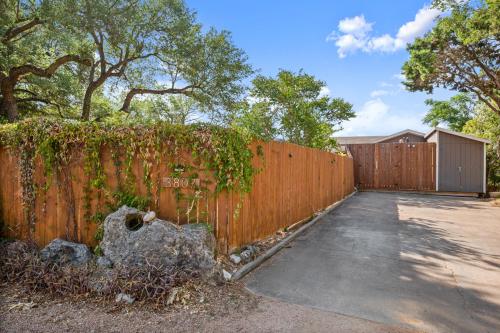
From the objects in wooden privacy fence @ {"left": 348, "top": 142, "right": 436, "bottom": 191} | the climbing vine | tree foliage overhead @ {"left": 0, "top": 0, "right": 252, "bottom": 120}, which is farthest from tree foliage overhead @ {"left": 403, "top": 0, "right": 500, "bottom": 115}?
the climbing vine

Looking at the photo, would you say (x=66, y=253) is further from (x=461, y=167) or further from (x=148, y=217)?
(x=461, y=167)

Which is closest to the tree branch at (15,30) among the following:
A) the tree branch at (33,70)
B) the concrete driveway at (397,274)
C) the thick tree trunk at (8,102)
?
the tree branch at (33,70)

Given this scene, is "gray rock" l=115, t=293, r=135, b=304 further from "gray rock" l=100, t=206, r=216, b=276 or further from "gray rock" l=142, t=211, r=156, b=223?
"gray rock" l=142, t=211, r=156, b=223

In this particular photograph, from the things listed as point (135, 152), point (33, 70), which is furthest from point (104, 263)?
point (33, 70)

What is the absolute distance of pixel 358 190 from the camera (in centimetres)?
1497

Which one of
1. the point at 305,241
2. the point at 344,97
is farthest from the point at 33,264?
the point at 344,97

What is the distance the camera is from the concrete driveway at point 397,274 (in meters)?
2.72

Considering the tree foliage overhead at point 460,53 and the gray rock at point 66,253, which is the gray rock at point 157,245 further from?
the tree foliage overhead at point 460,53

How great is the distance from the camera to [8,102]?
894 centimetres

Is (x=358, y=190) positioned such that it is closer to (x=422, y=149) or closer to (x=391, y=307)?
(x=422, y=149)

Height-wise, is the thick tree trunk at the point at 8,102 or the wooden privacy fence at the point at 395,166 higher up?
the thick tree trunk at the point at 8,102

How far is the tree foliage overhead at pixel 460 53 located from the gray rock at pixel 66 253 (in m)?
11.7

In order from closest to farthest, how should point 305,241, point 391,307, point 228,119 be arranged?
1. point 391,307
2. point 305,241
3. point 228,119

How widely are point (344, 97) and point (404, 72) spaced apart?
3.91 m
